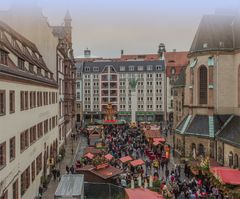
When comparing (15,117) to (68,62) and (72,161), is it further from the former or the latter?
(68,62)

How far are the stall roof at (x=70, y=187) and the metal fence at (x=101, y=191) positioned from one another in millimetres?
3359

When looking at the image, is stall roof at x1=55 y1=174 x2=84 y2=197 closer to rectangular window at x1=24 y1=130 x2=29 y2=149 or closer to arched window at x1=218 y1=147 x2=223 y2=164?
rectangular window at x1=24 y1=130 x2=29 y2=149

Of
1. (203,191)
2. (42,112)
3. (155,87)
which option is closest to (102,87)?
(155,87)

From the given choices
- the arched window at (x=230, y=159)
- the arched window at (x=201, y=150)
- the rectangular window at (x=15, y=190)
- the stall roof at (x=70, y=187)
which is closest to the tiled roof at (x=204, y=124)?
the arched window at (x=201, y=150)

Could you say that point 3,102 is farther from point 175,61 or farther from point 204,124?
point 175,61

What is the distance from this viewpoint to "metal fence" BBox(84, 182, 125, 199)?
89.4 feet

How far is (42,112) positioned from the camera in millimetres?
36375

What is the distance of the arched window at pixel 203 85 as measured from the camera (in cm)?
4944

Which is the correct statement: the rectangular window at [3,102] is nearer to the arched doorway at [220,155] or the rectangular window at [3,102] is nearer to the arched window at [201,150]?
the arched doorway at [220,155]

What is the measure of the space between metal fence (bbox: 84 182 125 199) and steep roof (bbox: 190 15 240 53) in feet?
82.2

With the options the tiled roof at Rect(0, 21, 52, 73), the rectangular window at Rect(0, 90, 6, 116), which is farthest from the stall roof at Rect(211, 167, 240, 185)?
the tiled roof at Rect(0, 21, 52, 73)

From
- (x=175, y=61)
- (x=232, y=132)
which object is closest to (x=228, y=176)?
(x=232, y=132)

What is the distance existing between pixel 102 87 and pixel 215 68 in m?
60.3

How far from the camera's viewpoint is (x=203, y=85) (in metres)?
49.8
